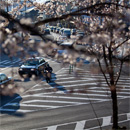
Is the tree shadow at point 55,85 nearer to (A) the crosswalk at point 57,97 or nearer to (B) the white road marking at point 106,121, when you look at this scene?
(A) the crosswalk at point 57,97

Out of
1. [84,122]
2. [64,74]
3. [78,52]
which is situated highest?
[78,52]

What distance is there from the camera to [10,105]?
33.4ft

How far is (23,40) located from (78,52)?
0.93m

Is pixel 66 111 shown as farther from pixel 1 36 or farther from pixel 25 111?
pixel 1 36

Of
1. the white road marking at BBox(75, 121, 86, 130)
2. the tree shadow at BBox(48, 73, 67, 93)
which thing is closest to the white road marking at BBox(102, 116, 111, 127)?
the white road marking at BBox(75, 121, 86, 130)

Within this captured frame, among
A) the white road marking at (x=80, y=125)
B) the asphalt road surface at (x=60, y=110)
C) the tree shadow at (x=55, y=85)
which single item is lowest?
the white road marking at (x=80, y=125)

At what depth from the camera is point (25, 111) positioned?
9648 mm

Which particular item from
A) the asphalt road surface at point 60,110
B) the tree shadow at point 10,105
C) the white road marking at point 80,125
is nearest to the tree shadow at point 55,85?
the asphalt road surface at point 60,110

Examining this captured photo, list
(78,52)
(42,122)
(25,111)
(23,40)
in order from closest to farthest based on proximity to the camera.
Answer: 1. (78,52)
2. (23,40)
3. (42,122)
4. (25,111)

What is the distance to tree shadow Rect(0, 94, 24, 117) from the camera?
9406mm

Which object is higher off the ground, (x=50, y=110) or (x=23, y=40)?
(x=23, y=40)

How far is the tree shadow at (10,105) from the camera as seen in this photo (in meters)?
9.41

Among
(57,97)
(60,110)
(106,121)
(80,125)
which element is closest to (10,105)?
(60,110)

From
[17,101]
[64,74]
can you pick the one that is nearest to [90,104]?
[17,101]
